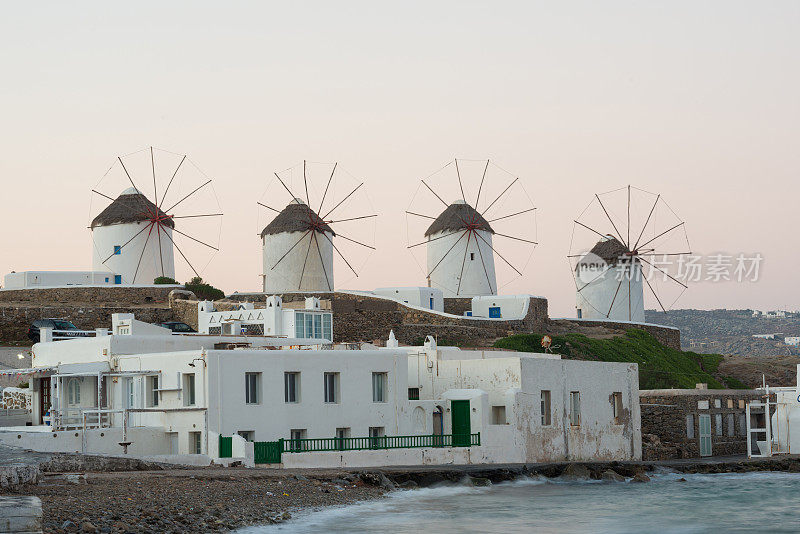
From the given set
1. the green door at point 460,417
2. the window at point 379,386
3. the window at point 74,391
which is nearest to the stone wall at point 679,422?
the green door at point 460,417

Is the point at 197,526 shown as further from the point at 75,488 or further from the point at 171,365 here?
the point at 171,365

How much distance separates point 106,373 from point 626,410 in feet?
58.8

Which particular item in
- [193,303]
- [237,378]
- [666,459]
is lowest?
[666,459]

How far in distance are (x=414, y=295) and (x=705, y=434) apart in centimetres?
2560

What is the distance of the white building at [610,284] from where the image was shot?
78000 millimetres

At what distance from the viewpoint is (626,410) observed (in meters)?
39.9

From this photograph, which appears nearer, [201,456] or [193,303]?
[201,456]

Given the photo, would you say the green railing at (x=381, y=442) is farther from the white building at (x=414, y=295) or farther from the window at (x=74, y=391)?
the white building at (x=414, y=295)

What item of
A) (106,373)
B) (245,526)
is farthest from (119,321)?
(245,526)

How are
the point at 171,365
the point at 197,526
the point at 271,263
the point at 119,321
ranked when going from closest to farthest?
the point at 197,526
the point at 171,365
the point at 119,321
the point at 271,263

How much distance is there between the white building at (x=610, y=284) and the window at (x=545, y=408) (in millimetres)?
41772

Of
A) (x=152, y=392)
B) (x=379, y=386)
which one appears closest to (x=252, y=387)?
(x=152, y=392)

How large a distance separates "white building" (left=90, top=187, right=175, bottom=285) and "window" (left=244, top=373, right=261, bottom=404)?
37212 mm

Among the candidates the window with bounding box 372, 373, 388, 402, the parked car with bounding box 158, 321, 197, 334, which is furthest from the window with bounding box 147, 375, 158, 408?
the parked car with bounding box 158, 321, 197, 334
